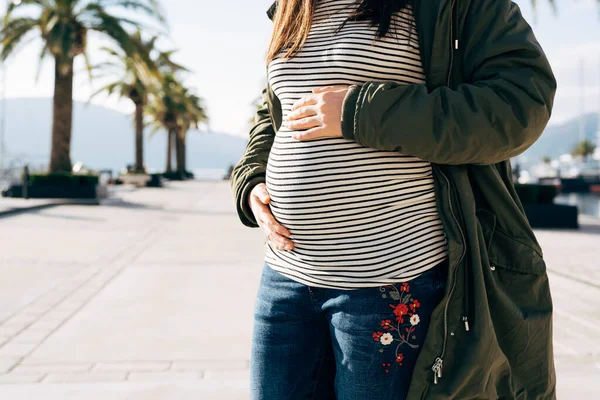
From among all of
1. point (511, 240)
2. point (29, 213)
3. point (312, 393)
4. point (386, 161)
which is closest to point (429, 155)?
point (386, 161)

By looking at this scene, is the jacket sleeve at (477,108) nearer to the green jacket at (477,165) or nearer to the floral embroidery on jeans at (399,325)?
the green jacket at (477,165)

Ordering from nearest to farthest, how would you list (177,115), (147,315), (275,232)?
(275,232) → (147,315) → (177,115)

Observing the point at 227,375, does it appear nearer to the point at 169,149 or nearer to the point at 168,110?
the point at 168,110

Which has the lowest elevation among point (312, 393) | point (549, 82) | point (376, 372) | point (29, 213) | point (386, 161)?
point (29, 213)

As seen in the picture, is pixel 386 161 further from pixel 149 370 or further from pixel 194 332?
pixel 194 332

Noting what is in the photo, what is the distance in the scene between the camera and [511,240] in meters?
1.35

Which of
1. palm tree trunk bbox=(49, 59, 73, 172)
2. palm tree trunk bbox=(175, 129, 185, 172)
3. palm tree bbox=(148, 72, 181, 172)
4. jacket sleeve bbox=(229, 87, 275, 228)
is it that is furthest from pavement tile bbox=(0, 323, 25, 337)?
palm tree trunk bbox=(175, 129, 185, 172)

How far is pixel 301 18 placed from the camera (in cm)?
152

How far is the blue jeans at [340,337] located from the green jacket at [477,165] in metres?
0.05

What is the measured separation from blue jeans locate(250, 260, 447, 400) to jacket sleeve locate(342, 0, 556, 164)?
0.97 feet

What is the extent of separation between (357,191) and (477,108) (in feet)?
1.03

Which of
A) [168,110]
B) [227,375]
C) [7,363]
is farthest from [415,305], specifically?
[168,110]

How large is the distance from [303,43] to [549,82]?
0.57 metres

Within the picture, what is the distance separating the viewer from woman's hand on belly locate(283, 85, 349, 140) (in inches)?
52.4
